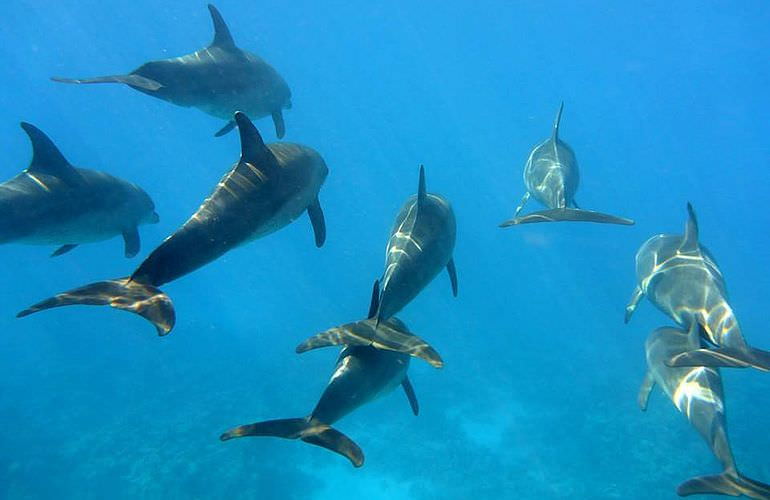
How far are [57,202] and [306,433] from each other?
448 cm

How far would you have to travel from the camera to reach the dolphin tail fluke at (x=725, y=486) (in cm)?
541

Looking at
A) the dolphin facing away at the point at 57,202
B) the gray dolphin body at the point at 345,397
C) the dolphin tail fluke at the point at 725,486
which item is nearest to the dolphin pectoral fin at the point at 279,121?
the dolphin facing away at the point at 57,202

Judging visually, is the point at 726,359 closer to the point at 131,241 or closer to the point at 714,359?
the point at 714,359

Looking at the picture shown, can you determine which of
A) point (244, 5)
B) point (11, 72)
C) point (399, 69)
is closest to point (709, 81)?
point (399, 69)

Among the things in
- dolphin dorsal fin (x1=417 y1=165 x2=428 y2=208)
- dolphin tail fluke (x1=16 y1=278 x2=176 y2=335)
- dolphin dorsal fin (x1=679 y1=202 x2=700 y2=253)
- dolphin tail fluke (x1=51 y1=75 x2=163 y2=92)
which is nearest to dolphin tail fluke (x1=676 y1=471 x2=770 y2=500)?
dolphin dorsal fin (x1=679 y1=202 x2=700 y2=253)

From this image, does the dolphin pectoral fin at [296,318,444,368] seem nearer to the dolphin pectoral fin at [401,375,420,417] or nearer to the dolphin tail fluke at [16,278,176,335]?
the dolphin tail fluke at [16,278,176,335]

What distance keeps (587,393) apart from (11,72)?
9487cm

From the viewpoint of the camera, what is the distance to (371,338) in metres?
5.17

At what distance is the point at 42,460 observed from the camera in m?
19.6

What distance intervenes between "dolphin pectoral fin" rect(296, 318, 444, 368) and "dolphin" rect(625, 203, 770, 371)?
2.74 metres

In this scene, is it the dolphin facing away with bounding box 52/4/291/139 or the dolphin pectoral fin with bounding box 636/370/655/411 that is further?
the dolphin pectoral fin with bounding box 636/370/655/411

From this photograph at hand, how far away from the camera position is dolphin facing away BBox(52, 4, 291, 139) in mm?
6504

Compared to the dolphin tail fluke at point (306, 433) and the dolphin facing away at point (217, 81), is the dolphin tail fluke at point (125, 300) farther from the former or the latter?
the dolphin facing away at point (217, 81)

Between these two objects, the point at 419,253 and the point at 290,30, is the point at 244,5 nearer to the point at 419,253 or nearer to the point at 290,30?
the point at 290,30
